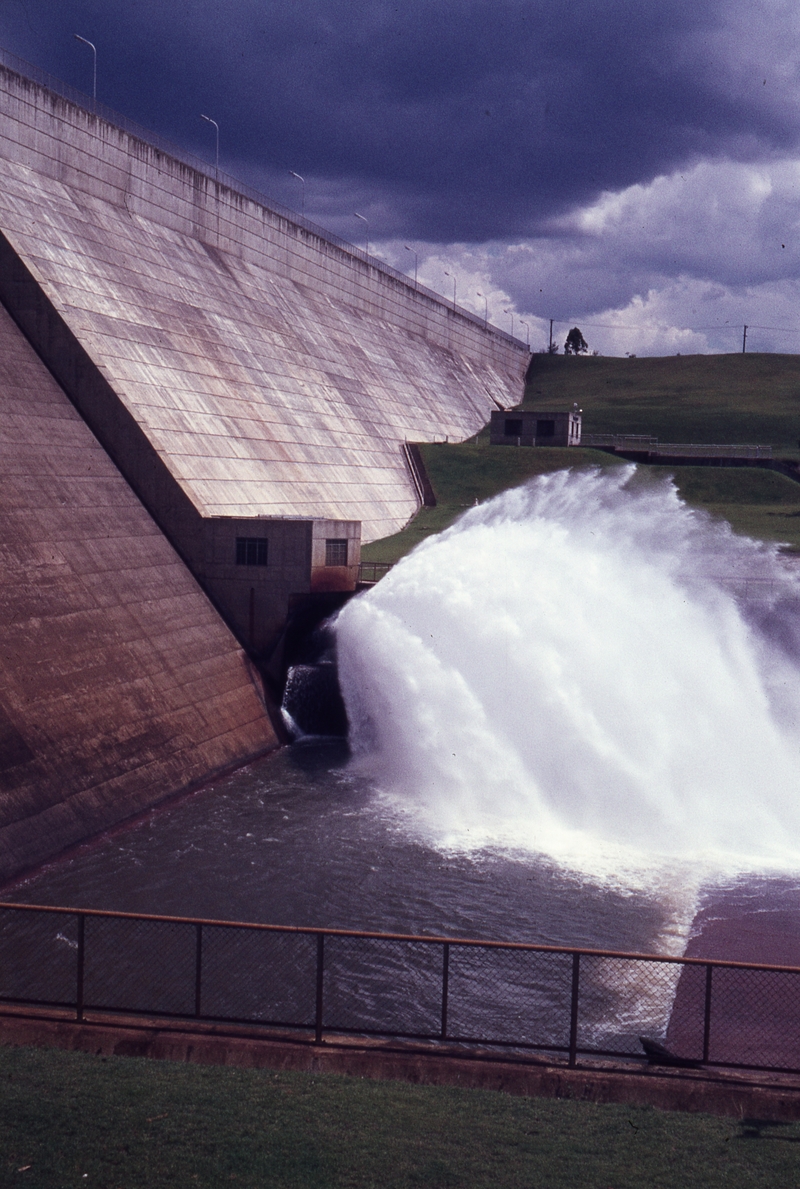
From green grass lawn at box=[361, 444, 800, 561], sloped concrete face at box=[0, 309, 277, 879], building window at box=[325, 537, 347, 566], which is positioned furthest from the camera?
green grass lawn at box=[361, 444, 800, 561]

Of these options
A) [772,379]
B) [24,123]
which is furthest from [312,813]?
[772,379]

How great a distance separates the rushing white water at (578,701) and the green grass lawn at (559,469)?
14443 mm

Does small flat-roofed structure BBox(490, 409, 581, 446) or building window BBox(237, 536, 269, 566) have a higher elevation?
small flat-roofed structure BBox(490, 409, 581, 446)

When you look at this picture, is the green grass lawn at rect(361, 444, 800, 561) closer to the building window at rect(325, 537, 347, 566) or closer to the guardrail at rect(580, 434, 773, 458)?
the guardrail at rect(580, 434, 773, 458)

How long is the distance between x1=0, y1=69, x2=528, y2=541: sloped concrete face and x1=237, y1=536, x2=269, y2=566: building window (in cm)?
187


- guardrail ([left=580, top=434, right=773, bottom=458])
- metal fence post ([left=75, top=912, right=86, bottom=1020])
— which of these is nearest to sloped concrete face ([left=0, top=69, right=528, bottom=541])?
guardrail ([left=580, top=434, right=773, bottom=458])

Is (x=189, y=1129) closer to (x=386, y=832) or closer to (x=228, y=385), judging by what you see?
(x=386, y=832)

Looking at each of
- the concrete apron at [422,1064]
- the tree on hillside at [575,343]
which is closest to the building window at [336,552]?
the concrete apron at [422,1064]

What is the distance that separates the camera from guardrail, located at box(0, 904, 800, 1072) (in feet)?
38.8

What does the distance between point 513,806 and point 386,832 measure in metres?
3.43

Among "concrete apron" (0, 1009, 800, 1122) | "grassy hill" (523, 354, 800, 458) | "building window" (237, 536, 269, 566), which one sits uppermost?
"grassy hill" (523, 354, 800, 458)

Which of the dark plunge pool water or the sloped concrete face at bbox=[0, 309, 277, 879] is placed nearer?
the dark plunge pool water

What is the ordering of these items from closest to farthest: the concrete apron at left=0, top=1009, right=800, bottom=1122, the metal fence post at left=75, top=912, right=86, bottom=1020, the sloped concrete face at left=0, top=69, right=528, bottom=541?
the concrete apron at left=0, top=1009, right=800, bottom=1122, the metal fence post at left=75, top=912, right=86, bottom=1020, the sloped concrete face at left=0, top=69, right=528, bottom=541

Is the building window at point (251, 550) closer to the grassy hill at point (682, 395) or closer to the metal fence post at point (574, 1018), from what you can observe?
the metal fence post at point (574, 1018)
